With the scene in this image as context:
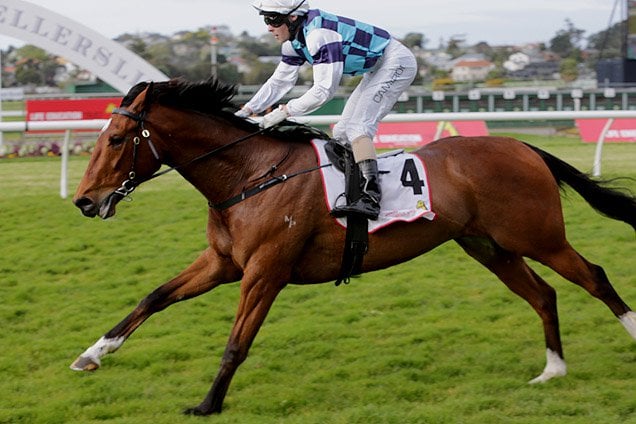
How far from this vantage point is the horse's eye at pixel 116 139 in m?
4.39

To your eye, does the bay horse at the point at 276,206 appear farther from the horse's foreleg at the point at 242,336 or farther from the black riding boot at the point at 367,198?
the black riding boot at the point at 367,198

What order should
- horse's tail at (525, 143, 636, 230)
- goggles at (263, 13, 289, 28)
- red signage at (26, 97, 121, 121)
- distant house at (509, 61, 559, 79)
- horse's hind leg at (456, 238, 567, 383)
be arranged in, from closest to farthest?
goggles at (263, 13, 289, 28)
horse's hind leg at (456, 238, 567, 383)
horse's tail at (525, 143, 636, 230)
red signage at (26, 97, 121, 121)
distant house at (509, 61, 559, 79)

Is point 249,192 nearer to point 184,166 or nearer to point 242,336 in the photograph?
point 184,166

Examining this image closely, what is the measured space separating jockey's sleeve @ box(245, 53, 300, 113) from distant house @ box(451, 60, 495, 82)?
81.1ft

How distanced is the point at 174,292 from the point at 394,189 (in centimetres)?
119

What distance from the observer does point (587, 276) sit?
4.89 m

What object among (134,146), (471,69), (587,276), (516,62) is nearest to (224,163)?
(134,146)

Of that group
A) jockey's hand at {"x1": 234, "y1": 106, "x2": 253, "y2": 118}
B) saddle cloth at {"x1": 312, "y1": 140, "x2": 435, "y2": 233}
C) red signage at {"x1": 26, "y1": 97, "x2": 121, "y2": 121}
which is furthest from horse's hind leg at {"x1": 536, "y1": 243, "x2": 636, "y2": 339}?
red signage at {"x1": 26, "y1": 97, "x2": 121, "y2": 121}

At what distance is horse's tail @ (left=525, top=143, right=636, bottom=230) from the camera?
5203 mm

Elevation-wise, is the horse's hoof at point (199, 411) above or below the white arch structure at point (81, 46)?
below

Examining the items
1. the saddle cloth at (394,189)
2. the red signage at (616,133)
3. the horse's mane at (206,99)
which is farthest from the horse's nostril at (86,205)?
the red signage at (616,133)

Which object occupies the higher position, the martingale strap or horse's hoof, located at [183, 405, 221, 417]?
the martingale strap

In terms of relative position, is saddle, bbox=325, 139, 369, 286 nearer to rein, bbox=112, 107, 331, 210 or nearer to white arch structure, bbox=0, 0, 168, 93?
rein, bbox=112, 107, 331, 210

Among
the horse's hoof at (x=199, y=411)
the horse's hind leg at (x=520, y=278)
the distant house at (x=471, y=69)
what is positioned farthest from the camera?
the distant house at (x=471, y=69)
